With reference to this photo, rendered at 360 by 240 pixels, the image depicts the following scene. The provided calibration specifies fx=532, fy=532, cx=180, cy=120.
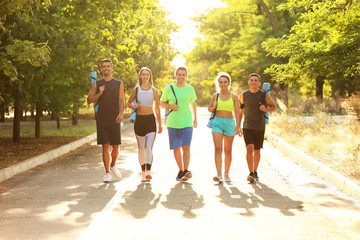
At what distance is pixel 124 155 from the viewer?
14414mm

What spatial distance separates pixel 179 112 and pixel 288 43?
9446mm

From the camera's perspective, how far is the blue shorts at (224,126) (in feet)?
30.3

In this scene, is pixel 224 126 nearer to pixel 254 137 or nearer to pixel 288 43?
pixel 254 137

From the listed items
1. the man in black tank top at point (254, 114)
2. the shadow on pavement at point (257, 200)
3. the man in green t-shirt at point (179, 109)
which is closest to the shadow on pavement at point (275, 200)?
the shadow on pavement at point (257, 200)

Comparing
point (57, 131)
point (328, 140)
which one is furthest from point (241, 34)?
point (328, 140)

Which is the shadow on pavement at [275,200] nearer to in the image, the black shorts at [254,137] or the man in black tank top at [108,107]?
the black shorts at [254,137]

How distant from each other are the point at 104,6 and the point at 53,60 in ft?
11.7

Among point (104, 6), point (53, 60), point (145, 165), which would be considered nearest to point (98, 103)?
point (145, 165)

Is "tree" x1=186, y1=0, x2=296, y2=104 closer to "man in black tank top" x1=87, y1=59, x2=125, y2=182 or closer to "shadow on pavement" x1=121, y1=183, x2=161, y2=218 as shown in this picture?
"man in black tank top" x1=87, y1=59, x2=125, y2=182

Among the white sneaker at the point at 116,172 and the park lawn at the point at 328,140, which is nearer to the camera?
the white sneaker at the point at 116,172

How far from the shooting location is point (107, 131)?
373 inches

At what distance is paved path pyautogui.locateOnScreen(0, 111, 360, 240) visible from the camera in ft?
19.6

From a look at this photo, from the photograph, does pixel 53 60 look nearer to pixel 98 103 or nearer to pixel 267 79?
pixel 98 103

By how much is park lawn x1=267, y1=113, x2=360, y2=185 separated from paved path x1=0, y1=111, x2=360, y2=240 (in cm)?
76
